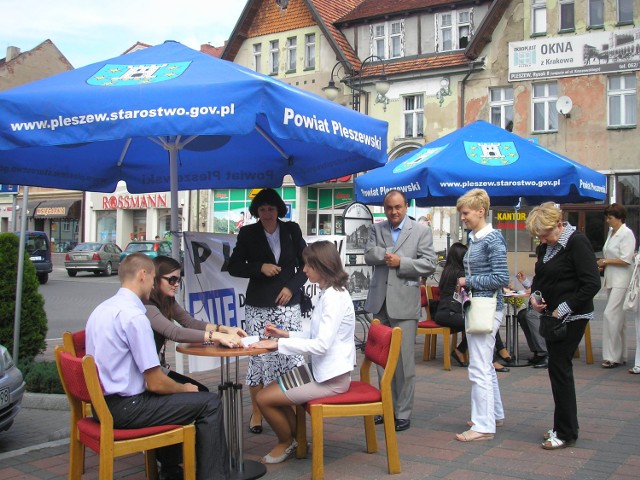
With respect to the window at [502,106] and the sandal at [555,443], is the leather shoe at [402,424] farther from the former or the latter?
the window at [502,106]

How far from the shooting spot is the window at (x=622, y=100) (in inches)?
976

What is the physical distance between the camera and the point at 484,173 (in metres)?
8.28

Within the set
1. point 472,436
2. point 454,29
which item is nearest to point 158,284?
point 472,436

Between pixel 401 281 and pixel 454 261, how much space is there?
2.62m

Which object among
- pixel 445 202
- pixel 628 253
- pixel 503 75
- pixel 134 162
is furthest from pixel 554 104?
pixel 134 162

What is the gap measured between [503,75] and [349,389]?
80.2 feet

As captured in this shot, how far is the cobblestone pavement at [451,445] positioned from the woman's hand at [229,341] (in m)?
0.94

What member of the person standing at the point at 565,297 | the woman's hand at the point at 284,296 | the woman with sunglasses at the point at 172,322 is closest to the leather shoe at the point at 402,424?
the person standing at the point at 565,297

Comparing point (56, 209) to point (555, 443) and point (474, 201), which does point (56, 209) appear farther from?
point (555, 443)

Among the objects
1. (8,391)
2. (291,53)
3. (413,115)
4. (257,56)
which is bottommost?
(8,391)

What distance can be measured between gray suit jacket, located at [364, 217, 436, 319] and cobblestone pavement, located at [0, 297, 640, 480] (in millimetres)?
1010

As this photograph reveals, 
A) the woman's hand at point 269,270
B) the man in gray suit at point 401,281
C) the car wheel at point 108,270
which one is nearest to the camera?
the woman's hand at point 269,270

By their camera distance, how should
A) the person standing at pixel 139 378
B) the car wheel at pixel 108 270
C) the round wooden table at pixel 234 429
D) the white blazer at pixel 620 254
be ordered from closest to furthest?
the person standing at pixel 139 378 → the round wooden table at pixel 234 429 → the white blazer at pixel 620 254 → the car wheel at pixel 108 270

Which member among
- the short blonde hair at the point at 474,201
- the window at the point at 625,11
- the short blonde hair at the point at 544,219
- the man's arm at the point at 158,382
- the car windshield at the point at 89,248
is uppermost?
the window at the point at 625,11
